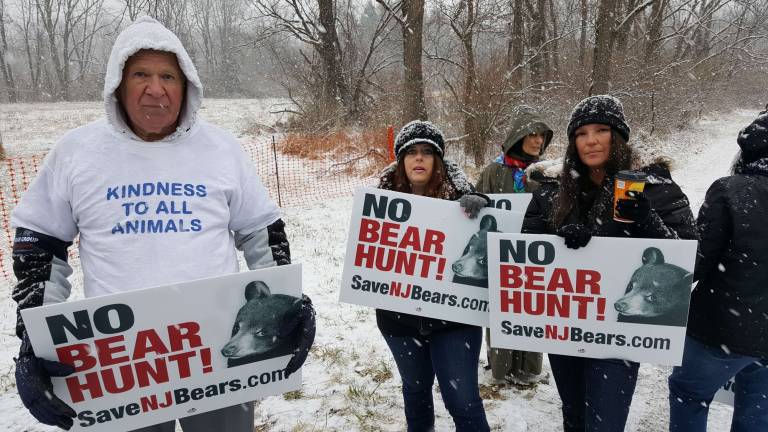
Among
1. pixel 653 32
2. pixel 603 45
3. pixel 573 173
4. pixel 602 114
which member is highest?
pixel 653 32

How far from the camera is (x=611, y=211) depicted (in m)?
2.32

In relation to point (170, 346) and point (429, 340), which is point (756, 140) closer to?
point (429, 340)

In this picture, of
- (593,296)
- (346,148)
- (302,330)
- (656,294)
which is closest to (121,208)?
(302,330)

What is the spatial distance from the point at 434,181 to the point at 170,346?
5.58ft

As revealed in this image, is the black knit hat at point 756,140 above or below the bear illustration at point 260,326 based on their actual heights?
above

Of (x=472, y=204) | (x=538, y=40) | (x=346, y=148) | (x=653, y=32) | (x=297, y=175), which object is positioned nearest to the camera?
(x=472, y=204)

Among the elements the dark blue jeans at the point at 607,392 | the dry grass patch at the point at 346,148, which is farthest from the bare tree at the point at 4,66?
the dark blue jeans at the point at 607,392

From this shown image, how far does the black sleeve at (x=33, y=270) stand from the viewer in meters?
1.71

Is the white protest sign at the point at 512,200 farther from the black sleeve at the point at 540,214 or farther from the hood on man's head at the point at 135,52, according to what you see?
the hood on man's head at the point at 135,52

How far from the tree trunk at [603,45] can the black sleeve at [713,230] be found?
10354 millimetres

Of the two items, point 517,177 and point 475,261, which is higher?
point 517,177

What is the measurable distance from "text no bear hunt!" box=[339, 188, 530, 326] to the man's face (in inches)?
45.9

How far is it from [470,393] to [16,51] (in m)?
58.1

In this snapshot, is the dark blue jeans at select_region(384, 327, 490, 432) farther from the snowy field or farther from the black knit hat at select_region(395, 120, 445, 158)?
the black knit hat at select_region(395, 120, 445, 158)
